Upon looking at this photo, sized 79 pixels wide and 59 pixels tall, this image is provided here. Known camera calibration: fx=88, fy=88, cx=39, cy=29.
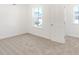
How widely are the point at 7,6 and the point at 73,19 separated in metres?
0.74

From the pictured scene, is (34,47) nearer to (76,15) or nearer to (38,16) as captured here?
(38,16)

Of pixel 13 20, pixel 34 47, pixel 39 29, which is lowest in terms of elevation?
pixel 34 47

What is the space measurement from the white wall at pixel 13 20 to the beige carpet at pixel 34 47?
A: 8 centimetres

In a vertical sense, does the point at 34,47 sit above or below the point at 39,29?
below

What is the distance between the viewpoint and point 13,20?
101cm

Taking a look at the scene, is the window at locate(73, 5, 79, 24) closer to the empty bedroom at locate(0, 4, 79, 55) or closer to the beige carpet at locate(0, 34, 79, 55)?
the empty bedroom at locate(0, 4, 79, 55)

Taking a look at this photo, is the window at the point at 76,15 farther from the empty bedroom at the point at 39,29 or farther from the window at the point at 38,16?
the window at the point at 38,16

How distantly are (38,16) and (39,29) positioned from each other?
149 mm

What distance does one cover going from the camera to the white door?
999mm

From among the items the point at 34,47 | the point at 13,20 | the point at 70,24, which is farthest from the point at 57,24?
the point at 13,20

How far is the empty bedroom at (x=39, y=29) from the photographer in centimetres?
99

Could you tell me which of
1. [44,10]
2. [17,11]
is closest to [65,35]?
[44,10]

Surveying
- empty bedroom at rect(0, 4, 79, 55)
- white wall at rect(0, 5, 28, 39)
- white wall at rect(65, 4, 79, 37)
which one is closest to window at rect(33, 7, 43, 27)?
empty bedroom at rect(0, 4, 79, 55)

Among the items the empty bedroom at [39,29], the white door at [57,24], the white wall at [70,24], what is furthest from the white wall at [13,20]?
the white wall at [70,24]
